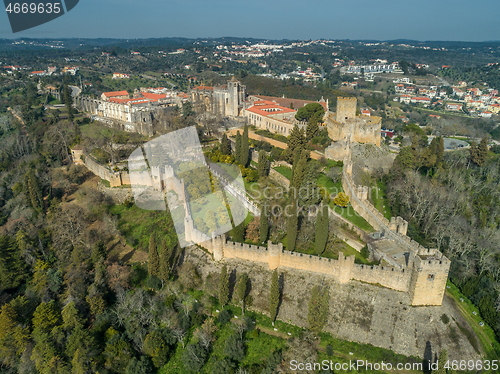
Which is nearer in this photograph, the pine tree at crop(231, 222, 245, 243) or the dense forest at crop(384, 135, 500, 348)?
the pine tree at crop(231, 222, 245, 243)

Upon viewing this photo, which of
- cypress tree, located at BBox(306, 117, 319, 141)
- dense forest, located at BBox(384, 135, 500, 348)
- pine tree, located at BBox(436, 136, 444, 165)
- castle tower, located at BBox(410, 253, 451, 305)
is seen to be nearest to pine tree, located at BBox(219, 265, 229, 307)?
castle tower, located at BBox(410, 253, 451, 305)

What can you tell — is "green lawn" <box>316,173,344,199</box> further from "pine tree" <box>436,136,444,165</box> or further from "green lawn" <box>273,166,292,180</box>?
"pine tree" <box>436,136,444,165</box>

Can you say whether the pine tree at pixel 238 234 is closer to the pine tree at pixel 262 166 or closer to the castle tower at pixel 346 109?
the pine tree at pixel 262 166

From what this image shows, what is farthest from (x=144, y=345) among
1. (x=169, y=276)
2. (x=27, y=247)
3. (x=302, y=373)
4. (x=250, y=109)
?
(x=250, y=109)

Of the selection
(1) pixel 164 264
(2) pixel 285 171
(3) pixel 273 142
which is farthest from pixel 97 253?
(3) pixel 273 142

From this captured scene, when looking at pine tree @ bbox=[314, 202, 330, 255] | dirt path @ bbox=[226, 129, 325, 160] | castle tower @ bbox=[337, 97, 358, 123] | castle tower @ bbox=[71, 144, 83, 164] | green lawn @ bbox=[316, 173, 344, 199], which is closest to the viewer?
pine tree @ bbox=[314, 202, 330, 255]

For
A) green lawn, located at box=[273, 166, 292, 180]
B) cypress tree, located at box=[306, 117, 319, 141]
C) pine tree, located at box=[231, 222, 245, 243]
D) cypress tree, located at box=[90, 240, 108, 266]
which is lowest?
cypress tree, located at box=[90, 240, 108, 266]
